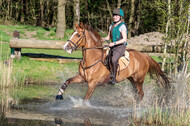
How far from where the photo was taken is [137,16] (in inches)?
1209

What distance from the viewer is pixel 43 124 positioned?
18.6 feet

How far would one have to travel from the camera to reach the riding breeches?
7.67 metres

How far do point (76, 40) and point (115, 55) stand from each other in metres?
1.11

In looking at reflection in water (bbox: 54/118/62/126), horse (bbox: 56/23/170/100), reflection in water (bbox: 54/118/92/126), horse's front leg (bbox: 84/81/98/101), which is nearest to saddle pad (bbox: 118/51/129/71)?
horse (bbox: 56/23/170/100)

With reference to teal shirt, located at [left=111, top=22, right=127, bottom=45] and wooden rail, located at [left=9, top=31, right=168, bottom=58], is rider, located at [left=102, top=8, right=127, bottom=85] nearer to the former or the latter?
teal shirt, located at [left=111, top=22, right=127, bottom=45]

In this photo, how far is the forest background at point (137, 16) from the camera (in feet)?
33.4

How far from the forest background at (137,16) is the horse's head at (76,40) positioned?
0.34 m

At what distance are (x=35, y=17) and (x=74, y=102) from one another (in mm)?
31301

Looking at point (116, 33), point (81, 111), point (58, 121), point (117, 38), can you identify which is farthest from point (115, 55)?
point (58, 121)

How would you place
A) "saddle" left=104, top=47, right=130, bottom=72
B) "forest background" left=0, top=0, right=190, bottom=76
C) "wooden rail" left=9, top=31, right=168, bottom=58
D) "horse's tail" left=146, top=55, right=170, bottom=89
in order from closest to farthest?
"saddle" left=104, top=47, right=130, bottom=72
"horse's tail" left=146, top=55, right=170, bottom=89
"forest background" left=0, top=0, right=190, bottom=76
"wooden rail" left=9, top=31, right=168, bottom=58

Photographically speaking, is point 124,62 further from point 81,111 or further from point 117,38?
point 81,111

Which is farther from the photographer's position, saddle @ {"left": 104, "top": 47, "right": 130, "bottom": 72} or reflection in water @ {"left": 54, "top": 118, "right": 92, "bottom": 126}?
saddle @ {"left": 104, "top": 47, "right": 130, "bottom": 72}

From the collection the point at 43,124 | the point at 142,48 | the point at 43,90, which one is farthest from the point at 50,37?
the point at 43,124

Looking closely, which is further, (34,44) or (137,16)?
(137,16)
